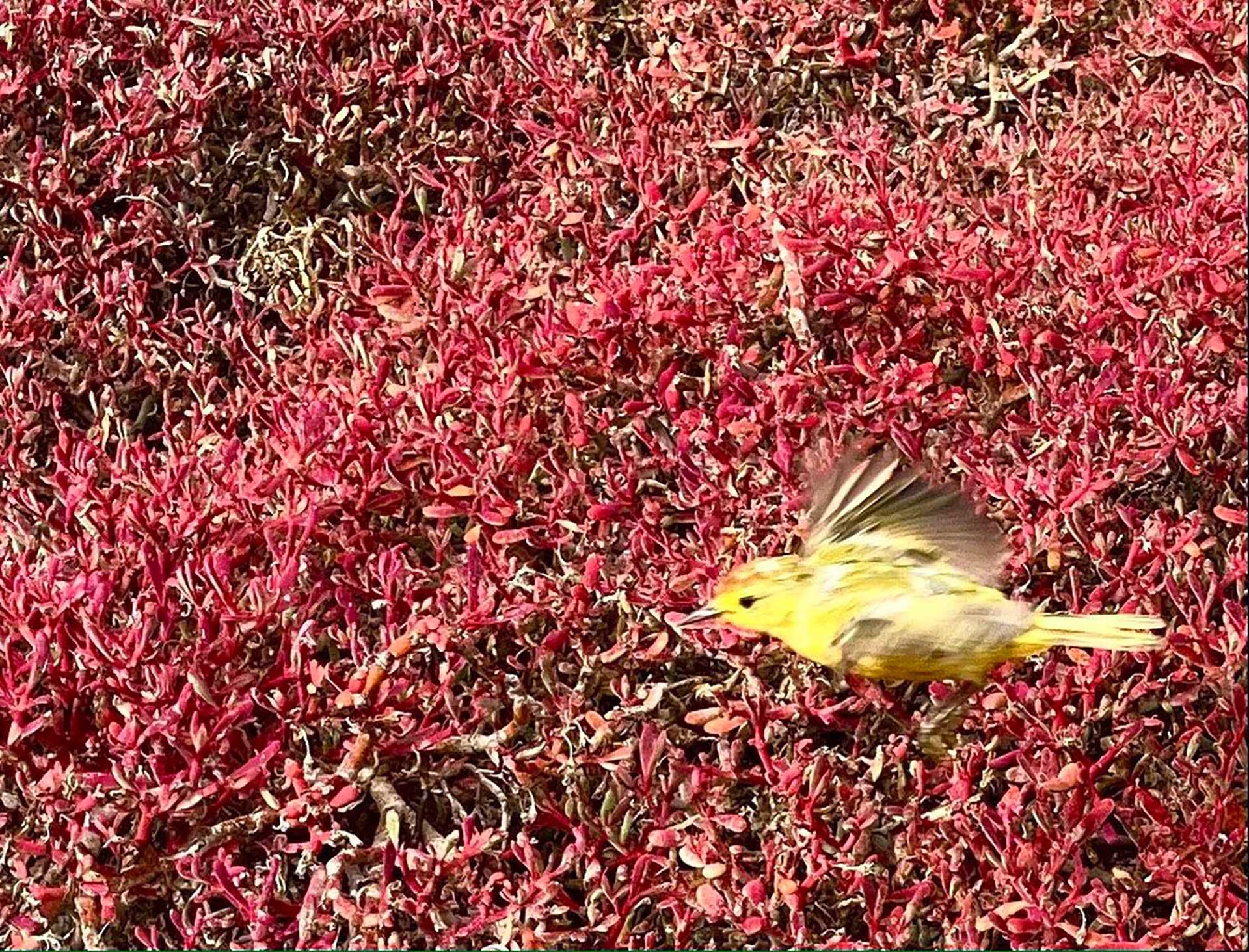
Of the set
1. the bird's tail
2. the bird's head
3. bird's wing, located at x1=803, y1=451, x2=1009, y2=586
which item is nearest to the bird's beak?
→ the bird's head

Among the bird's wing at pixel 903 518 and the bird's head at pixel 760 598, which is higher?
the bird's wing at pixel 903 518

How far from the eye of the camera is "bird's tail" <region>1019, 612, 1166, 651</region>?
68.1 inches

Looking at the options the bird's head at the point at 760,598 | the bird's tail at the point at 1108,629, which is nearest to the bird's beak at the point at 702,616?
the bird's head at the point at 760,598

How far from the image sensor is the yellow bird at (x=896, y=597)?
1.64 m

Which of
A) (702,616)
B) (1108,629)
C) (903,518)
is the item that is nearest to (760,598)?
(702,616)

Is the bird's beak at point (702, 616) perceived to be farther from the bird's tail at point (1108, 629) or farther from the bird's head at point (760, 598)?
the bird's tail at point (1108, 629)

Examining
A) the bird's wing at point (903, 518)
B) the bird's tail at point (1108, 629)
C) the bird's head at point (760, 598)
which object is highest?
the bird's wing at point (903, 518)

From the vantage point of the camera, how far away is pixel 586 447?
2029 mm

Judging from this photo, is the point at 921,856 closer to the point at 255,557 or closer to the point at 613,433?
the point at 613,433

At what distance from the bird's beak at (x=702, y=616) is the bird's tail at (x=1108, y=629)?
0.35m

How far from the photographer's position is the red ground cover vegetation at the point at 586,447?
1715 mm

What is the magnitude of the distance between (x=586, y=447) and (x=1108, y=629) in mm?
681

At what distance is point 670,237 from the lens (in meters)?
2.31

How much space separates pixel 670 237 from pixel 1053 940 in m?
1.14
